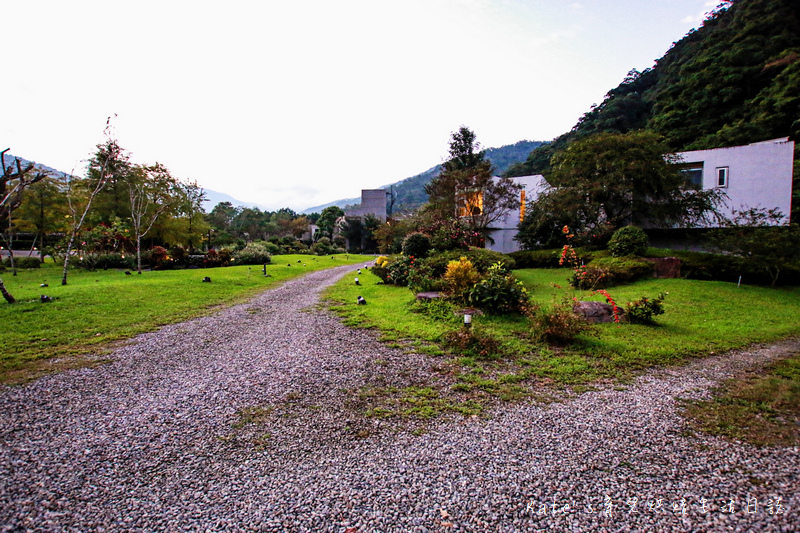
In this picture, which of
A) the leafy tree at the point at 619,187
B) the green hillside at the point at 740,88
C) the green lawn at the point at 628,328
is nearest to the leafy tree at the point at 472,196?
the leafy tree at the point at 619,187

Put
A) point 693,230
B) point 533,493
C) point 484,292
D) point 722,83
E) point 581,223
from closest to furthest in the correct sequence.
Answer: point 533,493, point 484,292, point 581,223, point 693,230, point 722,83

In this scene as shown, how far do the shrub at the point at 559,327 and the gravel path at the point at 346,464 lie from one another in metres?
1.42

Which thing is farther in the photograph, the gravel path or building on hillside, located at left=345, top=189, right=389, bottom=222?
building on hillside, located at left=345, top=189, right=389, bottom=222

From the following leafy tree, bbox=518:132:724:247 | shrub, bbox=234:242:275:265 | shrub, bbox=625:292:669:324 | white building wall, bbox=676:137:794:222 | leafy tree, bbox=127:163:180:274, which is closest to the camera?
shrub, bbox=625:292:669:324

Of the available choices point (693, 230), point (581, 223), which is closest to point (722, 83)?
point (693, 230)

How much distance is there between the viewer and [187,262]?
18281 millimetres

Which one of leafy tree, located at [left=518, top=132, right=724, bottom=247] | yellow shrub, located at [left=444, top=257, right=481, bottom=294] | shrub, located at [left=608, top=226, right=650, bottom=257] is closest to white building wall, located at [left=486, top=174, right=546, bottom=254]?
leafy tree, located at [left=518, top=132, right=724, bottom=247]

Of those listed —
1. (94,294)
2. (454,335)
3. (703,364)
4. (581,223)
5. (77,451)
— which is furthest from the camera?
(581,223)

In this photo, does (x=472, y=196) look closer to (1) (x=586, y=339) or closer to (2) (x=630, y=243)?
(2) (x=630, y=243)

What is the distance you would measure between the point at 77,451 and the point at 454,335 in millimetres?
4416

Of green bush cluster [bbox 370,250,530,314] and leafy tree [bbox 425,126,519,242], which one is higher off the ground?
leafy tree [bbox 425,126,519,242]

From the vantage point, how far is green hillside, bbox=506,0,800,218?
2505cm

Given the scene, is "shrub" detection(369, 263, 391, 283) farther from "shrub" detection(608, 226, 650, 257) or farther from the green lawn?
"shrub" detection(608, 226, 650, 257)

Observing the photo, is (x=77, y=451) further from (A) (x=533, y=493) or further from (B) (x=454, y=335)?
(B) (x=454, y=335)
